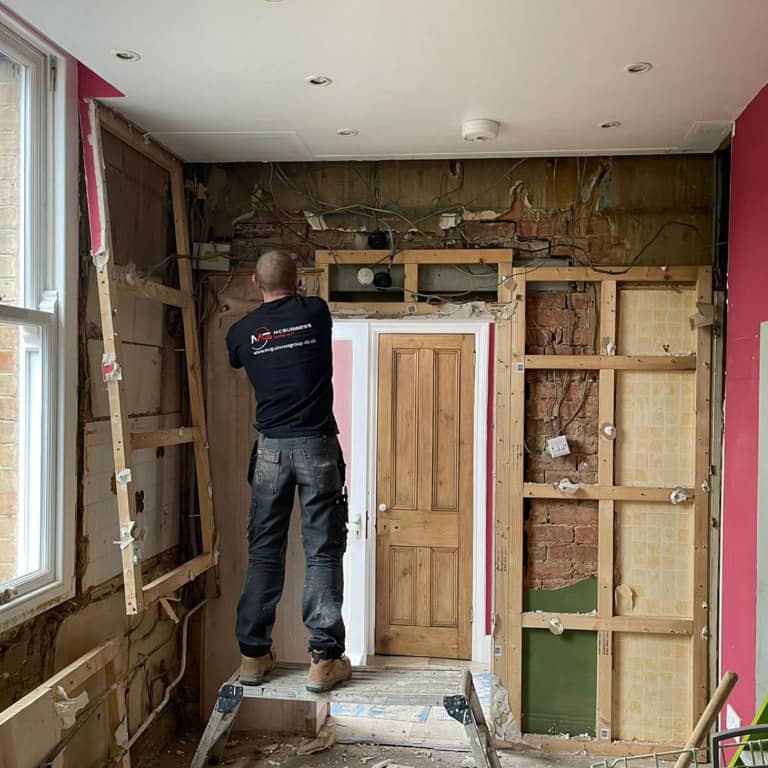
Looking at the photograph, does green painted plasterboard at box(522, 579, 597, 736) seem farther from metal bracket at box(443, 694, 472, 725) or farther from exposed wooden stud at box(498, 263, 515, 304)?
exposed wooden stud at box(498, 263, 515, 304)

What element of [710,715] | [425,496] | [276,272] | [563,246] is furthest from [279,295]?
[425,496]

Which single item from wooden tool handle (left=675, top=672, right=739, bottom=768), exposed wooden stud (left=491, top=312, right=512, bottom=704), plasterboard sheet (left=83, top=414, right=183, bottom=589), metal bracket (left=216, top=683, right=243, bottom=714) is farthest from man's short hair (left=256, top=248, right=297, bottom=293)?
wooden tool handle (left=675, top=672, right=739, bottom=768)

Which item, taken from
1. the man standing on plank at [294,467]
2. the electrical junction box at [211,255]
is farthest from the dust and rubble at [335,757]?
the electrical junction box at [211,255]

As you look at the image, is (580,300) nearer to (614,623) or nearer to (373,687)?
(614,623)

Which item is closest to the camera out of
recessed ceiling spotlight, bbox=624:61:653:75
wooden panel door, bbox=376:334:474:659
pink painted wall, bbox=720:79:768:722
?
recessed ceiling spotlight, bbox=624:61:653:75

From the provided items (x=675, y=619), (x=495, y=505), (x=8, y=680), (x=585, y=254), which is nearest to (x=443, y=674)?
(x=495, y=505)

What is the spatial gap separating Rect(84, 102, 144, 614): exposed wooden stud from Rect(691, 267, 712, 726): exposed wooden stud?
2398 millimetres

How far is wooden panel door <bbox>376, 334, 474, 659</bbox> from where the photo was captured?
5.15m

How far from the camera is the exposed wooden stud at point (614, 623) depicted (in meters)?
3.60

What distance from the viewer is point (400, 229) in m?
3.77

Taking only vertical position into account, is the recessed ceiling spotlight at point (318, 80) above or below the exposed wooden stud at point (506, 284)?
above

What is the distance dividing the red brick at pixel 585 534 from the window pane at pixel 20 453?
2264 millimetres

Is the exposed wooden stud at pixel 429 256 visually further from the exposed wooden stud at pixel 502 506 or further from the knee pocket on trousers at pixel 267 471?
the knee pocket on trousers at pixel 267 471

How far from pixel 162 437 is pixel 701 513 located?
7.73 ft
